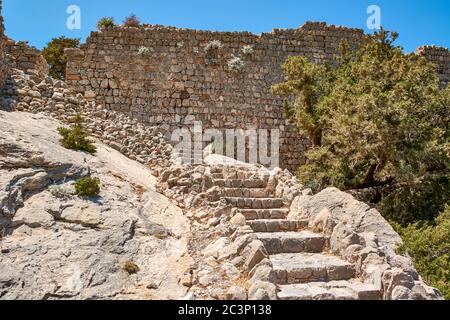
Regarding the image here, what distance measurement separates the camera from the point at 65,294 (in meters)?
5.62

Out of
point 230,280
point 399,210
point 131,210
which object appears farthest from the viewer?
point 399,210

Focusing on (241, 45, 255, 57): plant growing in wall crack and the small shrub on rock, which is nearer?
the small shrub on rock

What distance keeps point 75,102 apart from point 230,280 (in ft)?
27.4

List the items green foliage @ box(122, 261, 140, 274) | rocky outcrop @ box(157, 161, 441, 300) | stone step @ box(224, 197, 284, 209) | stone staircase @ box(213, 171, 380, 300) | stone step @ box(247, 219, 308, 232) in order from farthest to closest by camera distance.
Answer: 1. stone step @ box(224, 197, 284, 209)
2. stone step @ box(247, 219, 308, 232)
3. stone staircase @ box(213, 171, 380, 300)
4. rocky outcrop @ box(157, 161, 441, 300)
5. green foliage @ box(122, 261, 140, 274)

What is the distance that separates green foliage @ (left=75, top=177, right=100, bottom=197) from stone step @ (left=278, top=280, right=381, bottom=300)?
3.60 meters

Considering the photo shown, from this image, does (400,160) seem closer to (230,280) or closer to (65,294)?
(230,280)

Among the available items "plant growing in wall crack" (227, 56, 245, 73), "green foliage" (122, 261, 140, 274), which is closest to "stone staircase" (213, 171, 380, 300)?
"green foliage" (122, 261, 140, 274)

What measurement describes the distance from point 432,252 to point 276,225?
10.7 ft

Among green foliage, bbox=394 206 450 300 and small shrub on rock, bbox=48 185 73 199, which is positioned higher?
small shrub on rock, bbox=48 185 73 199

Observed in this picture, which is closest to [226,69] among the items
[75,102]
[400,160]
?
[75,102]

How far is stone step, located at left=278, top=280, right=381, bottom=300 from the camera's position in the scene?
6273mm

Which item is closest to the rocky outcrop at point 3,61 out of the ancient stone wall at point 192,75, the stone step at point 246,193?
the ancient stone wall at point 192,75

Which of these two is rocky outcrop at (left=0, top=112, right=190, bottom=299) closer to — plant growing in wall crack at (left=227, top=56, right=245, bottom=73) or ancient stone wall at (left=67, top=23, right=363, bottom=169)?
ancient stone wall at (left=67, top=23, right=363, bottom=169)

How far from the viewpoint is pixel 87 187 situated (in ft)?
24.8
